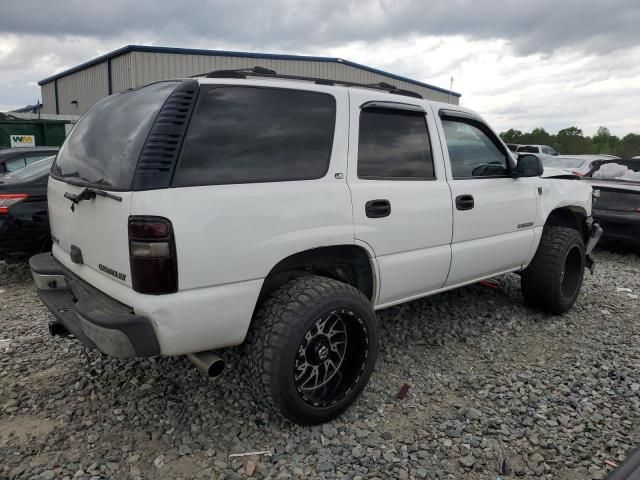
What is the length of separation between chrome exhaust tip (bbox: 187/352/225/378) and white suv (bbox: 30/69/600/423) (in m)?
0.01

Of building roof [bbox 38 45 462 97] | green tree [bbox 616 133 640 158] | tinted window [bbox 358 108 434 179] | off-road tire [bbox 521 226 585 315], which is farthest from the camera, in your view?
green tree [bbox 616 133 640 158]

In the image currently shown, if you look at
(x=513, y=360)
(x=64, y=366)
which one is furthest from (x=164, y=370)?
(x=513, y=360)

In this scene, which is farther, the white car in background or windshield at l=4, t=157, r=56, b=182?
the white car in background

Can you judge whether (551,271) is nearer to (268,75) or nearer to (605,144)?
(268,75)

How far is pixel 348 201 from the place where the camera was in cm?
278

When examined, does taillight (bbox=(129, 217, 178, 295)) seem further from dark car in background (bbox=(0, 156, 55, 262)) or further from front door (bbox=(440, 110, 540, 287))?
dark car in background (bbox=(0, 156, 55, 262))

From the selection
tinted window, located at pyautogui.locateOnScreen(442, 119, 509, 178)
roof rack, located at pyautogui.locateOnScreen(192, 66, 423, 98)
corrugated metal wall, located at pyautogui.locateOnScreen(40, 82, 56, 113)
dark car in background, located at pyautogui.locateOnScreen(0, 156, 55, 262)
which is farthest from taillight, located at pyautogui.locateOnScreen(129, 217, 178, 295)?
corrugated metal wall, located at pyautogui.locateOnScreen(40, 82, 56, 113)

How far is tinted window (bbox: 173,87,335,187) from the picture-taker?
234 centimetres

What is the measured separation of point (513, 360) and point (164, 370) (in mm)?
2504

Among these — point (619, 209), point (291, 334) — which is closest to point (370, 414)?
point (291, 334)

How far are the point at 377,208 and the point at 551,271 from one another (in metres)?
2.22

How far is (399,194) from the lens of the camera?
304cm

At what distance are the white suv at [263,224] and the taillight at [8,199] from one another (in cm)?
203

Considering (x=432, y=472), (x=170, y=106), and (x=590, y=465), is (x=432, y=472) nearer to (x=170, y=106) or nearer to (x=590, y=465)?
(x=590, y=465)
